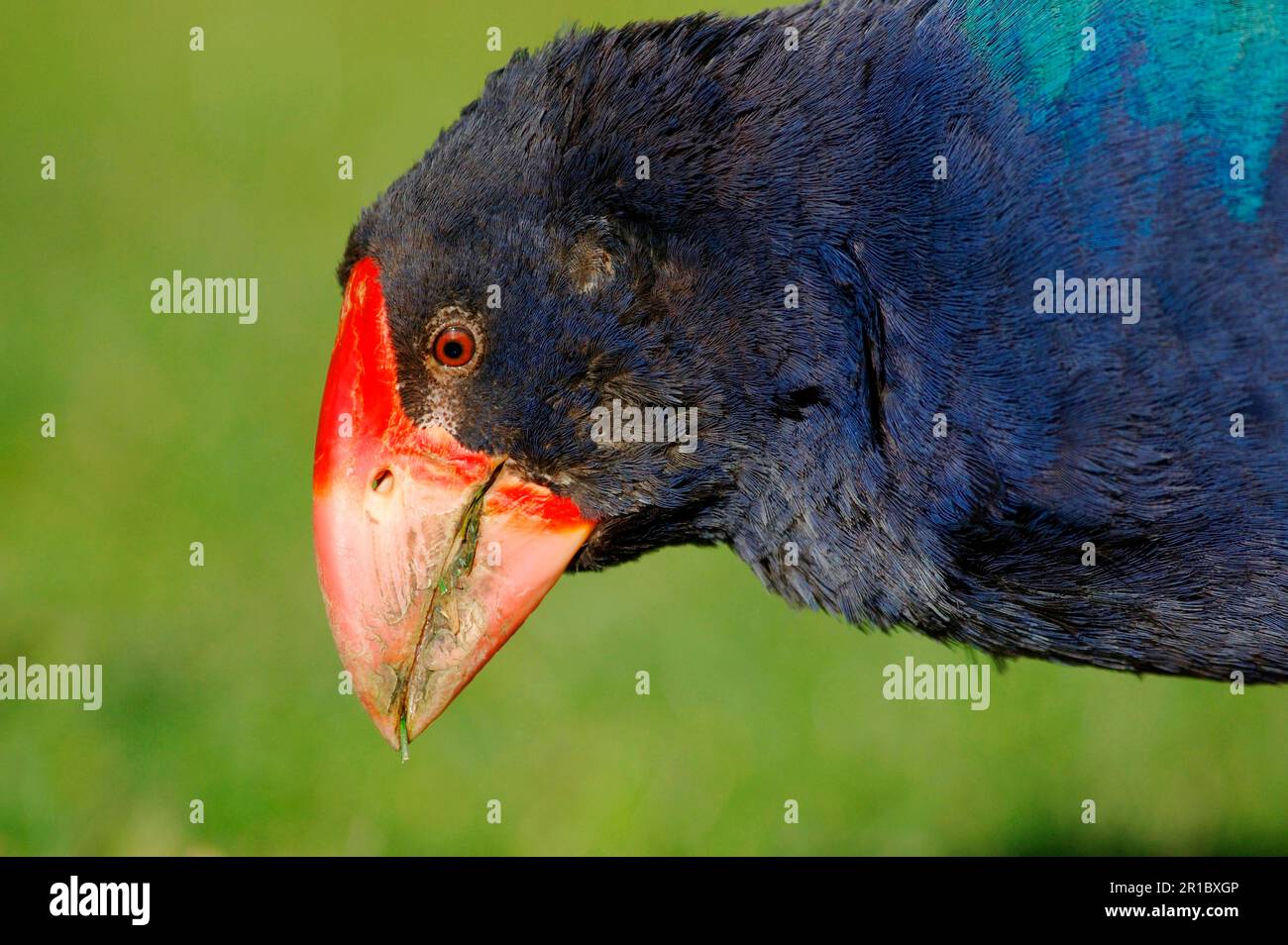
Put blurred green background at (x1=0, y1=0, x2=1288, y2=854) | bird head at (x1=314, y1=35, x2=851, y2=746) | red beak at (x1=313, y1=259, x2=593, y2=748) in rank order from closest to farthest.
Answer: bird head at (x1=314, y1=35, x2=851, y2=746) < red beak at (x1=313, y1=259, x2=593, y2=748) < blurred green background at (x1=0, y1=0, x2=1288, y2=854)

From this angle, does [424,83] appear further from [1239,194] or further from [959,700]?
[1239,194]

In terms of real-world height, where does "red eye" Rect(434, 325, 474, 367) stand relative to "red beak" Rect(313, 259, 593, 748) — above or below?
above

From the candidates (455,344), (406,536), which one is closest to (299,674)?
(406,536)

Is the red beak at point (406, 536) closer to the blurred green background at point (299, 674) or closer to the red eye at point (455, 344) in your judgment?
the red eye at point (455, 344)

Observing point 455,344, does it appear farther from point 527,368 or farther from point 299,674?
point 299,674

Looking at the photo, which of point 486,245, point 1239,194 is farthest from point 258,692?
point 1239,194

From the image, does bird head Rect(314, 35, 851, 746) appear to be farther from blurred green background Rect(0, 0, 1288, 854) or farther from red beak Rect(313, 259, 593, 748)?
blurred green background Rect(0, 0, 1288, 854)

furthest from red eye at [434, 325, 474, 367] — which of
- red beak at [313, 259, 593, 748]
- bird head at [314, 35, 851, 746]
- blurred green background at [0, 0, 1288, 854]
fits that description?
blurred green background at [0, 0, 1288, 854]
